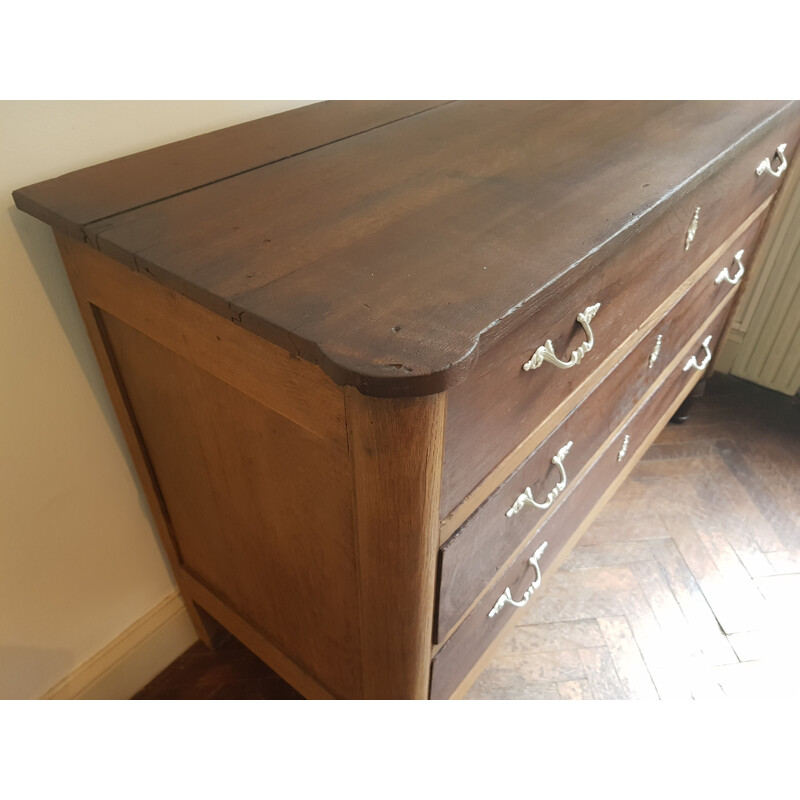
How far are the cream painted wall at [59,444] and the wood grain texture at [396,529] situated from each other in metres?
0.49

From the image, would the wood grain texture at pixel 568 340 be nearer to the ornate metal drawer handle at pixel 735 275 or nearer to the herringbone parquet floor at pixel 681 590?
the ornate metal drawer handle at pixel 735 275

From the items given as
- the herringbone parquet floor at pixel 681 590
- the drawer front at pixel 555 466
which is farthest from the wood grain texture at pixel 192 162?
the herringbone parquet floor at pixel 681 590

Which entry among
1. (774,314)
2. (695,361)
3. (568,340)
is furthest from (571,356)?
(774,314)

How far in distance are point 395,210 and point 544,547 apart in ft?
1.96

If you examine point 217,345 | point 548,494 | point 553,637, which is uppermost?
point 217,345

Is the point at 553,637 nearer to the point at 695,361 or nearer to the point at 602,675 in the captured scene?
the point at 602,675

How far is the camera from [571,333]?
0.69 metres

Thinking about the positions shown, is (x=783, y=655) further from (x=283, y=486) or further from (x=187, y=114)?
(x=187, y=114)

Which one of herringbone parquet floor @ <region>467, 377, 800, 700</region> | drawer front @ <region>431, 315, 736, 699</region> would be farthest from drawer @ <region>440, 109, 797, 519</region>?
herringbone parquet floor @ <region>467, 377, 800, 700</region>

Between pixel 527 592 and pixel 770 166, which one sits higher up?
pixel 770 166

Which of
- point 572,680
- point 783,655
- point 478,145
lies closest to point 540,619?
point 572,680

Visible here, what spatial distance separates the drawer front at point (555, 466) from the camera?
28.2 inches

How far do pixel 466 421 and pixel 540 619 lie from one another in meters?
0.88

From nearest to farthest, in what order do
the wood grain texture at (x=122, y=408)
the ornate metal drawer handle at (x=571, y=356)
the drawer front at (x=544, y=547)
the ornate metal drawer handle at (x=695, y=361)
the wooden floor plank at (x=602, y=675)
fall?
the ornate metal drawer handle at (x=571, y=356), the wood grain texture at (x=122, y=408), the drawer front at (x=544, y=547), the wooden floor plank at (x=602, y=675), the ornate metal drawer handle at (x=695, y=361)
